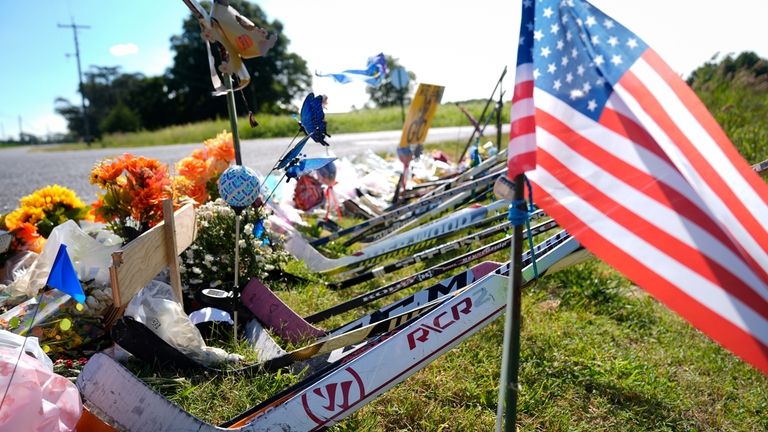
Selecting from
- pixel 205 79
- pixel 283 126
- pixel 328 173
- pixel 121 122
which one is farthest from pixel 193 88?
pixel 328 173

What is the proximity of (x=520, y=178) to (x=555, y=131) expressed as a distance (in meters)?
0.15

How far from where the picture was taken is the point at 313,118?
2.41 metres

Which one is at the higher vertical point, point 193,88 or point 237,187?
point 193,88

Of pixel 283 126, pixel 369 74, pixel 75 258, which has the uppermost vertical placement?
pixel 283 126

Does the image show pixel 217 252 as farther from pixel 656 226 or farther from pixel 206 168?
pixel 656 226

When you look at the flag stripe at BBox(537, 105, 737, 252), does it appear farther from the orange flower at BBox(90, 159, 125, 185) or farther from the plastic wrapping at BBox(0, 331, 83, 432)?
the orange flower at BBox(90, 159, 125, 185)

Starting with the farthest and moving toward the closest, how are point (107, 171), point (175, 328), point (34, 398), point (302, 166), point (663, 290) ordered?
point (107, 171) < point (302, 166) < point (175, 328) < point (34, 398) < point (663, 290)

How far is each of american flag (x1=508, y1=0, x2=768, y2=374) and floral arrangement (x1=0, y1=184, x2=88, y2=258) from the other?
274 centimetres

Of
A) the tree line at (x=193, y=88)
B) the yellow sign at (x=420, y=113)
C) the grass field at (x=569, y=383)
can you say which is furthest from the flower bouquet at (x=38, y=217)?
the tree line at (x=193, y=88)

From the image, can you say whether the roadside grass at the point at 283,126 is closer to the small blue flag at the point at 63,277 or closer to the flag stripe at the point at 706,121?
the small blue flag at the point at 63,277

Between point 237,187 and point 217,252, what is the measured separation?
798mm

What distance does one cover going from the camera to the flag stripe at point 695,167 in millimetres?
1138

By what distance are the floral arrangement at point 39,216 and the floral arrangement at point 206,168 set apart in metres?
0.62

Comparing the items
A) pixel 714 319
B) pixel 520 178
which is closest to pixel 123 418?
pixel 520 178
